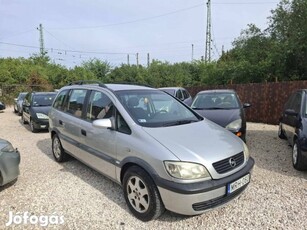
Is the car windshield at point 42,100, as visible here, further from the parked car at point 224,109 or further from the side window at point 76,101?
the parked car at point 224,109

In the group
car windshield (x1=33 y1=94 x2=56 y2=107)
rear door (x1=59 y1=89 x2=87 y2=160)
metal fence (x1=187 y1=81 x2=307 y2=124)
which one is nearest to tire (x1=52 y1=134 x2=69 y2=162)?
rear door (x1=59 y1=89 x2=87 y2=160)

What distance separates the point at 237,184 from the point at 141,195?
3.84ft

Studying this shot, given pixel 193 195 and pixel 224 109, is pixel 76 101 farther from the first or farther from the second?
pixel 224 109

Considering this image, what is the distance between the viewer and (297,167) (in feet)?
16.0

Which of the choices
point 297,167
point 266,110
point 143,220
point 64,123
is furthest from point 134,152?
point 266,110

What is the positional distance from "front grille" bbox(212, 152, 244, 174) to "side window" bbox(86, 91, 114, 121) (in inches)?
67.2

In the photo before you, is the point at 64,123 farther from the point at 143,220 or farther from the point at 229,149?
the point at 229,149

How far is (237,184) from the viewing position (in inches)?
127

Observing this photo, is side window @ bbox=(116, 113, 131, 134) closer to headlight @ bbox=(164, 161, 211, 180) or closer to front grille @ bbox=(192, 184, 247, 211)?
headlight @ bbox=(164, 161, 211, 180)

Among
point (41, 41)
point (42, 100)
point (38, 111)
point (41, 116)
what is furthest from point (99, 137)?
point (41, 41)

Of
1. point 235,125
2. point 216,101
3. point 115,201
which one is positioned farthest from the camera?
point 216,101

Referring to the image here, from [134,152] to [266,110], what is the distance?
963 cm

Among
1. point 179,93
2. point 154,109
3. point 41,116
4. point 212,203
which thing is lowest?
point 212,203

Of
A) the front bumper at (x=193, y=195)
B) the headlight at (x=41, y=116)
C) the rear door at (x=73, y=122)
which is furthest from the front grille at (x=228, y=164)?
the headlight at (x=41, y=116)
